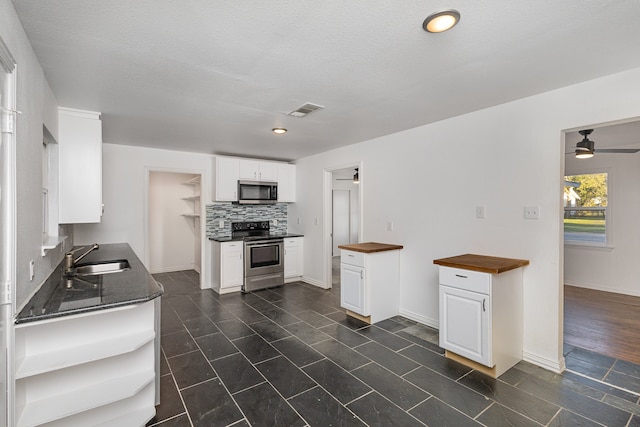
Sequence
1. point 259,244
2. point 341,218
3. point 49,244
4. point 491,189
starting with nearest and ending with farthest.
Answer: point 49,244
point 491,189
point 259,244
point 341,218

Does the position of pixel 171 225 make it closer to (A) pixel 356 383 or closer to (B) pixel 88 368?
(B) pixel 88 368

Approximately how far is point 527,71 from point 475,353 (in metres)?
2.18

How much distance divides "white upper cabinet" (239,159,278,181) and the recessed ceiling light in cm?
406

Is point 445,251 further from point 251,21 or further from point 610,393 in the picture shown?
point 251,21

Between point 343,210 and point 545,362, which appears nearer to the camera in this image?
point 545,362

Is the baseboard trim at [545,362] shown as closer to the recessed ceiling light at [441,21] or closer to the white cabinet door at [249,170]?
the recessed ceiling light at [441,21]

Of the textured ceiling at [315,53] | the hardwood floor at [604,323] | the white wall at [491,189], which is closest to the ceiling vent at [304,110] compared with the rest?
the textured ceiling at [315,53]

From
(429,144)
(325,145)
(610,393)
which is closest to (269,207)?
(325,145)

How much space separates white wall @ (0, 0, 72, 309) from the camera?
1.51 m

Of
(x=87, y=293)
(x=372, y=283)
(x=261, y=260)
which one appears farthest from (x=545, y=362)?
(x=261, y=260)

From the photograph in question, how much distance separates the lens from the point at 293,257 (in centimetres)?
556

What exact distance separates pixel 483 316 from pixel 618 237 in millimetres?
3976

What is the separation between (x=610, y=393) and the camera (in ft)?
7.16

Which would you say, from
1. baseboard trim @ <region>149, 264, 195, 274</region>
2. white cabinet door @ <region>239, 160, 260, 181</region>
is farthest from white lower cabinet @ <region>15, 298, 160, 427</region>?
baseboard trim @ <region>149, 264, 195, 274</region>
